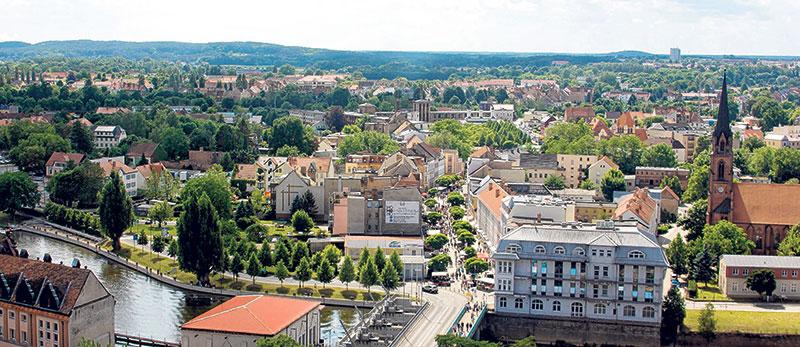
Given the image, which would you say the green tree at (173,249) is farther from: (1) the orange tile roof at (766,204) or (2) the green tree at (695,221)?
(1) the orange tile roof at (766,204)

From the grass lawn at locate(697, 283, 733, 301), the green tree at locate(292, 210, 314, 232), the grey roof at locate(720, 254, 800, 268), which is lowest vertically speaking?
the grass lawn at locate(697, 283, 733, 301)

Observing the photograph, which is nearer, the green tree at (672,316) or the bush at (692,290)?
the green tree at (672,316)

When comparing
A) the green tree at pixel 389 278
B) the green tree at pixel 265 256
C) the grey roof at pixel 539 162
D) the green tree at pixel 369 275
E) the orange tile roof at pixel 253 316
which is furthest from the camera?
the grey roof at pixel 539 162

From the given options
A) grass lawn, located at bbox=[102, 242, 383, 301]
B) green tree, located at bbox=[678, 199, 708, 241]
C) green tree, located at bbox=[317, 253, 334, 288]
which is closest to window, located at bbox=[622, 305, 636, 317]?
grass lawn, located at bbox=[102, 242, 383, 301]

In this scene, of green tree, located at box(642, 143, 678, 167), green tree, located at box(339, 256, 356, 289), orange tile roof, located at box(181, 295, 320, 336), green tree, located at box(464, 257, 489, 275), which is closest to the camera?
orange tile roof, located at box(181, 295, 320, 336)

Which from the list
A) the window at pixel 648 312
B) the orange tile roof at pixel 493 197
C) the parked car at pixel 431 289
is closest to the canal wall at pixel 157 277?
the parked car at pixel 431 289

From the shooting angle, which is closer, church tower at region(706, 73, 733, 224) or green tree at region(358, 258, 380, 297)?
green tree at region(358, 258, 380, 297)

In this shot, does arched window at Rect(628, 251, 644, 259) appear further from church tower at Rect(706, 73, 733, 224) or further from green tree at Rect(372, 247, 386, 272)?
church tower at Rect(706, 73, 733, 224)

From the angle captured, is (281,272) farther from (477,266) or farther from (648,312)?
(648,312)
